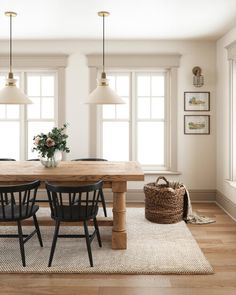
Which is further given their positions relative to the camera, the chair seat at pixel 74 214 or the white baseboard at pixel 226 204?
the white baseboard at pixel 226 204

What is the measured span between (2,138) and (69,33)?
219cm

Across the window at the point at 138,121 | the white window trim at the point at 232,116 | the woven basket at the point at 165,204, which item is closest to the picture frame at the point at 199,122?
the window at the point at 138,121

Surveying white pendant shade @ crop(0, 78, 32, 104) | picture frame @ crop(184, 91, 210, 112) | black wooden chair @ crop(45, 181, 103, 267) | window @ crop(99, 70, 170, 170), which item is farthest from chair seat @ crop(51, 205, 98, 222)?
picture frame @ crop(184, 91, 210, 112)

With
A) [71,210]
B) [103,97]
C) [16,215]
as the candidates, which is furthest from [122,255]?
[103,97]

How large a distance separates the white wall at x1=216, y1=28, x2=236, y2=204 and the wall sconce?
27 centimetres

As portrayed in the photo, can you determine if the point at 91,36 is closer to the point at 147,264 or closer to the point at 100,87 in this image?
the point at 100,87

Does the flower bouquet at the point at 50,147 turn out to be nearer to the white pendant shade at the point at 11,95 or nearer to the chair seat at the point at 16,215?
the white pendant shade at the point at 11,95

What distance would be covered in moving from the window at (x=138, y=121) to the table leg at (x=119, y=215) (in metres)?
2.63

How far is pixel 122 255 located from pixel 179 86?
139 inches

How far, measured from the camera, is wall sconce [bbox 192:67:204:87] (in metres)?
6.42

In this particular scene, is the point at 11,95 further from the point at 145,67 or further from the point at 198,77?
the point at 198,77

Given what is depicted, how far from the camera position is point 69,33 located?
5.99 metres

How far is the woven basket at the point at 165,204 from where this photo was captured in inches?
201

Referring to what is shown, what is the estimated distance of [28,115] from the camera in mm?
6664
